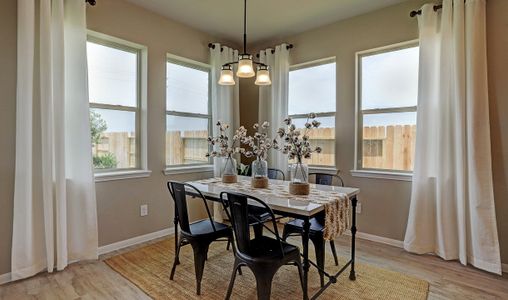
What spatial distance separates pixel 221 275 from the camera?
7.89ft

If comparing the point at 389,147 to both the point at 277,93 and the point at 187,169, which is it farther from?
the point at 187,169

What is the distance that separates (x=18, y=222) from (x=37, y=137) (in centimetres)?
71

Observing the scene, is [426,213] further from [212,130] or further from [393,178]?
[212,130]

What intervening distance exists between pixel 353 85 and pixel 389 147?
2.80 feet

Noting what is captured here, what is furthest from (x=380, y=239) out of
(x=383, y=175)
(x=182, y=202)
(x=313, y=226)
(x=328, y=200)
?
(x=182, y=202)

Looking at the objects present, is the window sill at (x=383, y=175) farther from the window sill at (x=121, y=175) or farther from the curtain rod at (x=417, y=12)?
the window sill at (x=121, y=175)

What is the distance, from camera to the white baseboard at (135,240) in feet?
9.48

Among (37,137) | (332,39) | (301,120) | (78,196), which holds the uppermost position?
(332,39)

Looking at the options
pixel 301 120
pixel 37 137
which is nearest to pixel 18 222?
pixel 37 137

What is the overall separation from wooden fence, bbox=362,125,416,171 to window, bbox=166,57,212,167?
2.17 meters

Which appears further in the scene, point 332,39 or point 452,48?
point 332,39

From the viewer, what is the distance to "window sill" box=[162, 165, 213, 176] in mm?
3465

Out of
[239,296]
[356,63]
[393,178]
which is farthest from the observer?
[356,63]

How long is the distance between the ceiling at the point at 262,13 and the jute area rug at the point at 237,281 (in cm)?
272
